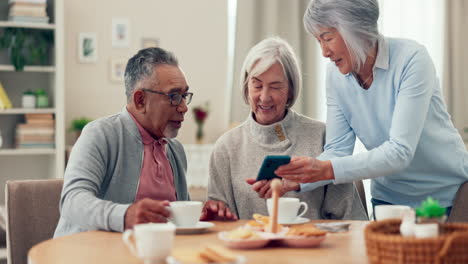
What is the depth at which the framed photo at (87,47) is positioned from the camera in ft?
16.5

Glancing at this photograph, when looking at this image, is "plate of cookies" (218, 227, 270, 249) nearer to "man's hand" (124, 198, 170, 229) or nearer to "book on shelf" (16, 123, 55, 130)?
"man's hand" (124, 198, 170, 229)

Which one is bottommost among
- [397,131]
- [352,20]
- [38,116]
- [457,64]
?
[38,116]

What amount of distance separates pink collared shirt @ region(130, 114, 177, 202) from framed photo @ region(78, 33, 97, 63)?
3047mm

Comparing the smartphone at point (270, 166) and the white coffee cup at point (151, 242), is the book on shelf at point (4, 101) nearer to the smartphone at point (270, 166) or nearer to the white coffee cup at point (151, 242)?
the smartphone at point (270, 166)

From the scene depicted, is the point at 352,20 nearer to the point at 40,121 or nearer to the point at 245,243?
the point at 245,243

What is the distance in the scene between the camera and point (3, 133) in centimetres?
486

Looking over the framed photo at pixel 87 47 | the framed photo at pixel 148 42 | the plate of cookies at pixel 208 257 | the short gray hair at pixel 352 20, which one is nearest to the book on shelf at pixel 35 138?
the framed photo at pixel 87 47

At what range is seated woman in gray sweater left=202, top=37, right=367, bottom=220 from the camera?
223 cm

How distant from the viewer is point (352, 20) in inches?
79.2

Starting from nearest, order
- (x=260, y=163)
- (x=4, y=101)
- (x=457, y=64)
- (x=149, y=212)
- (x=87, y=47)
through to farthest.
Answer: (x=149, y=212) < (x=260, y=163) < (x=4, y=101) < (x=87, y=47) < (x=457, y=64)

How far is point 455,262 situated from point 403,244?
109mm

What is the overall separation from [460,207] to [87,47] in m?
3.62

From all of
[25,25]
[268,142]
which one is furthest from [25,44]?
[268,142]

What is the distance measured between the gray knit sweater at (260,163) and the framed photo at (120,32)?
2966mm
